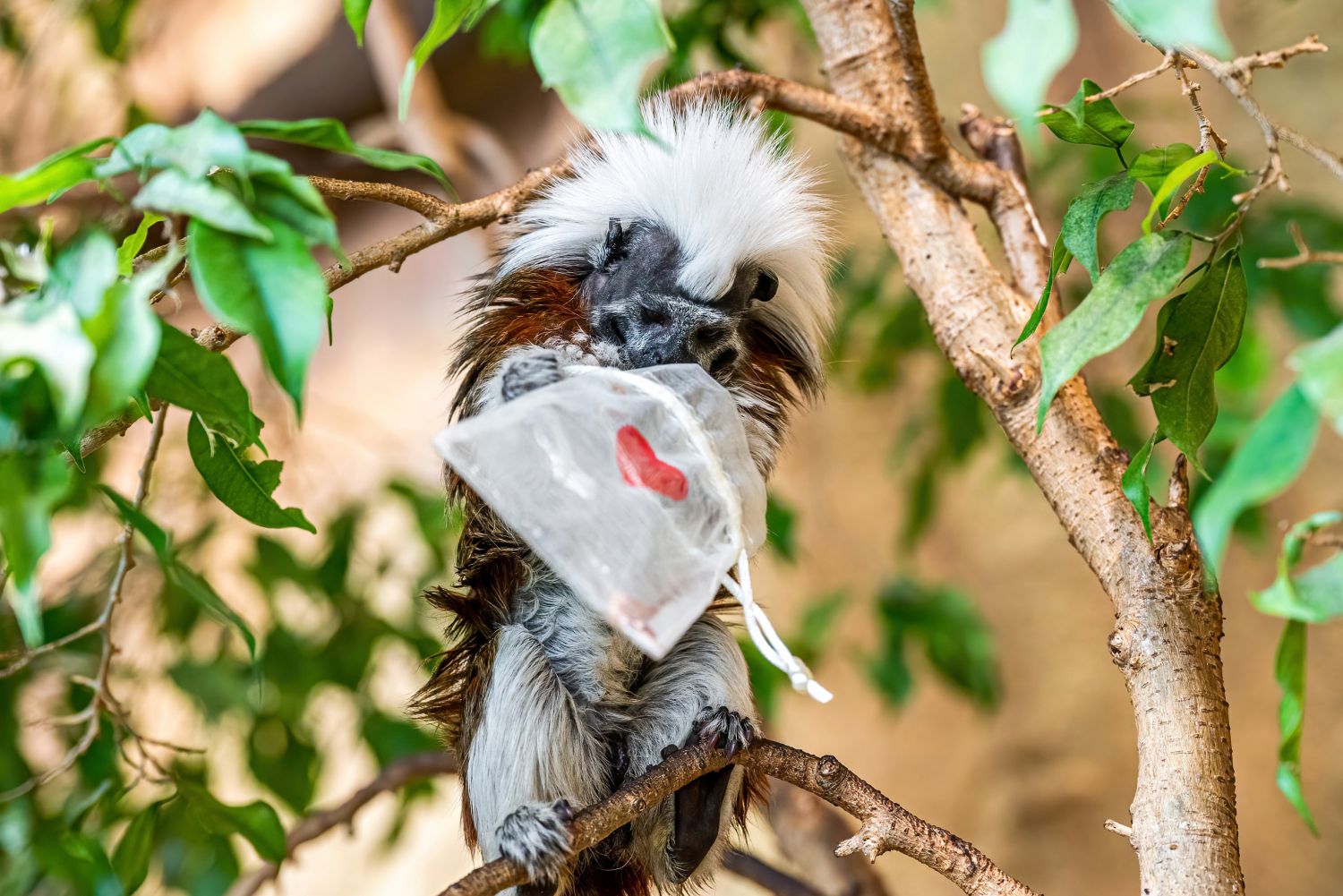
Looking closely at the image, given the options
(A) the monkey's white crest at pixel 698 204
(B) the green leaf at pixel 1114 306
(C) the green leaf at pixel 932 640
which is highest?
(C) the green leaf at pixel 932 640

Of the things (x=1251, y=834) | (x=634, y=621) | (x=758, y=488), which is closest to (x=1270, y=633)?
(x=1251, y=834)

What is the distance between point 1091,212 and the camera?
4.10 ft

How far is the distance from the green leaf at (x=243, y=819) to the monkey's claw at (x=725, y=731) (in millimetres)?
681

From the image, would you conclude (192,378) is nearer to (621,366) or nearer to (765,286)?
(621,366)

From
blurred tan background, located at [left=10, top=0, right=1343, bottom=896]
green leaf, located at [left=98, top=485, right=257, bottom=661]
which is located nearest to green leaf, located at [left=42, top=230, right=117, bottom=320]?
green leaf, located at [left=98, top=485, right=257, bottom=661]

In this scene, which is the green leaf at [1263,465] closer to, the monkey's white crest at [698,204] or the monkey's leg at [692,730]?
the monkey's leg at [692,730]

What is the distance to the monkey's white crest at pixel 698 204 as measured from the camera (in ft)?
6.33

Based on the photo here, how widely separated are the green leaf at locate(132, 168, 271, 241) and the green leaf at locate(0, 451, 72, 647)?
213mm

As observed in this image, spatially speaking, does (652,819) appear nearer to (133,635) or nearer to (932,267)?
(932,267)

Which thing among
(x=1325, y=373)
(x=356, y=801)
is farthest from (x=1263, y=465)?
(x=356, y=801)

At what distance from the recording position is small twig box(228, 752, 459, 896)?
2352mm

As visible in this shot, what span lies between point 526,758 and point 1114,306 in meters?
1.02

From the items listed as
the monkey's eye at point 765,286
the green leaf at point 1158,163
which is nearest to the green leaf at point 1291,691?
the green leaf at point 1158,163

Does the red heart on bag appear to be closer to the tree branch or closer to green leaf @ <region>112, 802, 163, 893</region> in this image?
the tree branch
